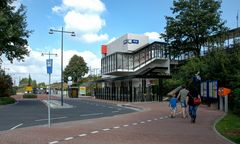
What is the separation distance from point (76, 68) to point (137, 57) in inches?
2339

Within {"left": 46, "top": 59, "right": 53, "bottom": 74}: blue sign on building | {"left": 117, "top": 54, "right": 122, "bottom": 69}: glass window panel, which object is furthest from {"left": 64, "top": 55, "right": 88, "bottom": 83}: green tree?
{"left": 46, "top": 59, "right": 53, "bottom": 74}: blue sign on building

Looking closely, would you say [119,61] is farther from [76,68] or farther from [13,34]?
Answer: [76,68]

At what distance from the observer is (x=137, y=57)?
5441 centimetres

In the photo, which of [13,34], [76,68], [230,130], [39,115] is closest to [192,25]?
[13,34]

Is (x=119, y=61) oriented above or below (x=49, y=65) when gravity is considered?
above

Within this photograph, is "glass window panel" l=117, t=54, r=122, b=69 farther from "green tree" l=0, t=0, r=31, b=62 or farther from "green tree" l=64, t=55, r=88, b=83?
"green tree" l=64, t=55, r=88, b=83

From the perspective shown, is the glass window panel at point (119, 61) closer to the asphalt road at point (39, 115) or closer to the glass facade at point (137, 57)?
the glass facade at point (137, 57)

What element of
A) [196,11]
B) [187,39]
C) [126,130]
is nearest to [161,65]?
[187,39]

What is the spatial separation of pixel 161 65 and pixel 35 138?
4263cm

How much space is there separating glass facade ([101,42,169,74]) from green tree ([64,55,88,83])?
185ft

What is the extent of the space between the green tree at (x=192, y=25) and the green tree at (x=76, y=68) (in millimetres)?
63715

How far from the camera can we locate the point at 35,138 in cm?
1219

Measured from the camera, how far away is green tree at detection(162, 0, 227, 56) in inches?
1907

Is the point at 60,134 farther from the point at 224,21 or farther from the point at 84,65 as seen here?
the point at 84,65
